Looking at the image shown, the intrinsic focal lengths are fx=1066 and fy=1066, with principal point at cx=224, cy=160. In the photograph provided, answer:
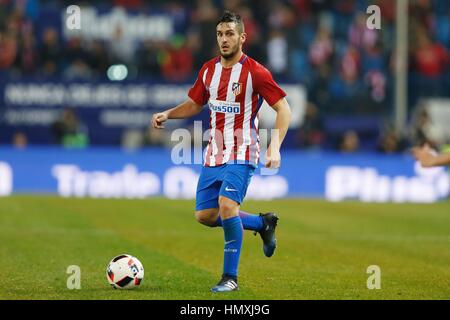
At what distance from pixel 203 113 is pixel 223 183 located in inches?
595

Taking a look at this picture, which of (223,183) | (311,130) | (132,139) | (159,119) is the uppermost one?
(159,119)

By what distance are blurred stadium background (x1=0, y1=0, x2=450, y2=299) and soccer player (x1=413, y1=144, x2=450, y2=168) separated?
27.8 ft

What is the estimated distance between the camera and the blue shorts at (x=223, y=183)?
962 centimetres

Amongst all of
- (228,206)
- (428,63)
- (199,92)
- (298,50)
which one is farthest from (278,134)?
(428,63)

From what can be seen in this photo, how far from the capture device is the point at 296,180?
79.9ft

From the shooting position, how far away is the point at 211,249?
45.6 ft

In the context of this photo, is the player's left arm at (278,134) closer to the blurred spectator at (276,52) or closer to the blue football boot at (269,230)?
the blue football boot at (269,230)

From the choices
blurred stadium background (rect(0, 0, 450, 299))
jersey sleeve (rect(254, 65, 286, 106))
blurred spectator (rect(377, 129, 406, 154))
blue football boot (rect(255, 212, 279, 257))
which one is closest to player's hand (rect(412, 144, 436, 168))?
jersey sleeve (rect(254, 65, 286, 106))

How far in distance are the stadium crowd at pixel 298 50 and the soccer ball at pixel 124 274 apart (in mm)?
15077

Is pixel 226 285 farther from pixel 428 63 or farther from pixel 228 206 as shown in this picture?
pixel 428 63

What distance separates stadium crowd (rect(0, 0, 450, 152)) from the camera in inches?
988

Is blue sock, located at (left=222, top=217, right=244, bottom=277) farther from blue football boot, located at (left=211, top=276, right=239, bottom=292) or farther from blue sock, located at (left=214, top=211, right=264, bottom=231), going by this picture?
blue sock, located at (left=214, top=211, right=264, bottom=231)
